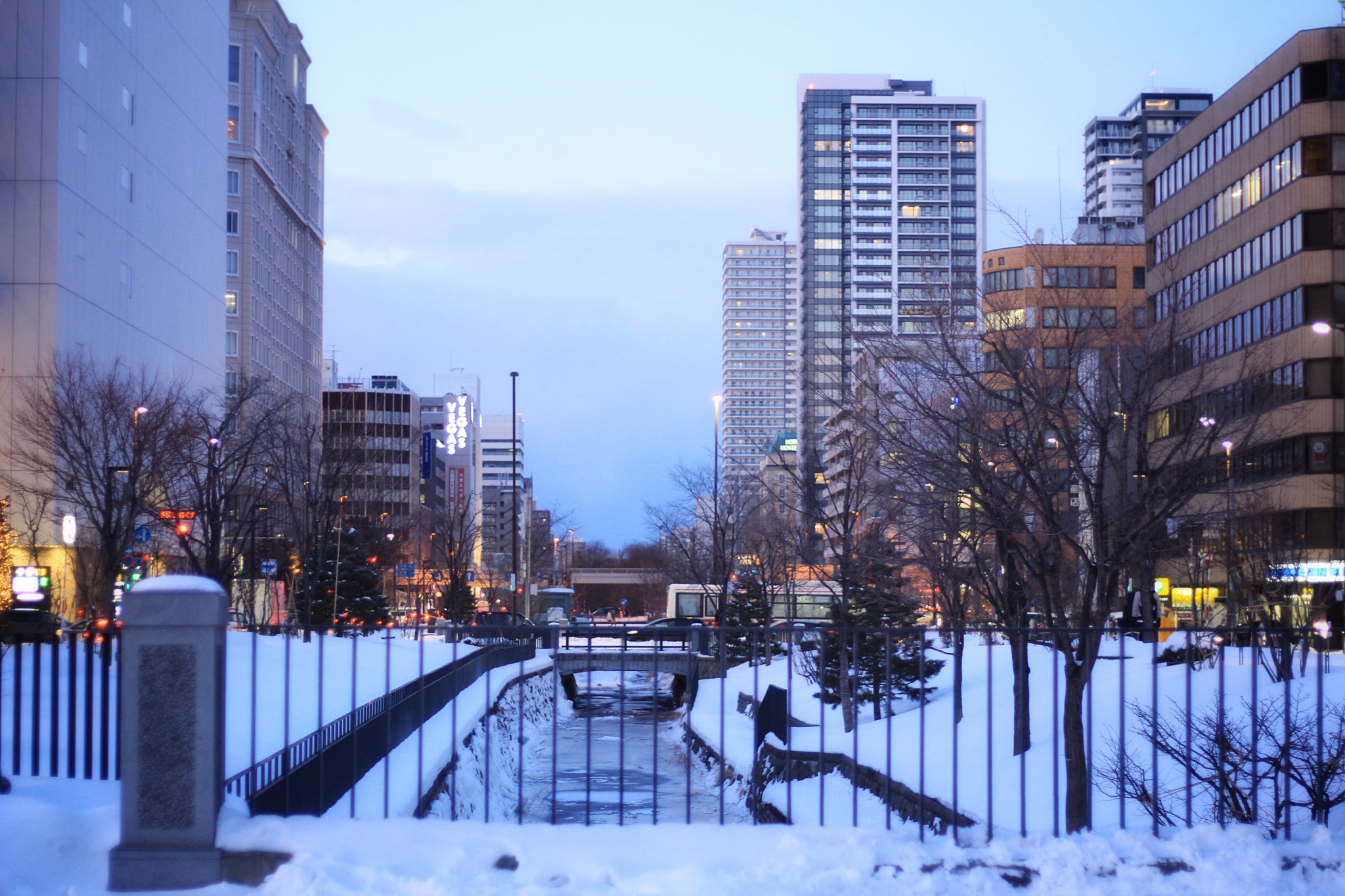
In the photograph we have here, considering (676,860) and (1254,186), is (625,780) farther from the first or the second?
(1254,186)

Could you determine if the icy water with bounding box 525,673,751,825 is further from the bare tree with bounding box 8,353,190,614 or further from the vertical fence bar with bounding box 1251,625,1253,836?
the bare tree with bounding box 8,353,190,614

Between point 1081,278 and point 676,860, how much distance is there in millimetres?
8303

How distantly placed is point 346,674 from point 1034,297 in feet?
47.9

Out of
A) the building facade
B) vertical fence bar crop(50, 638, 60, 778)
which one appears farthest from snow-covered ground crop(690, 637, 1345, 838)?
the building facade

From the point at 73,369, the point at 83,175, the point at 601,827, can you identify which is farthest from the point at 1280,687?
the point at 83,175

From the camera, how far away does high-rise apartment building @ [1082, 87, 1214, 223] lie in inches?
7190

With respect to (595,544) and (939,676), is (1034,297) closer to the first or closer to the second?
(939,676)

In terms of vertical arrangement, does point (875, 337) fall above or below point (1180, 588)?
above

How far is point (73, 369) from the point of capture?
114 feet

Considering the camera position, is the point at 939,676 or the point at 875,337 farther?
the point at 939,676

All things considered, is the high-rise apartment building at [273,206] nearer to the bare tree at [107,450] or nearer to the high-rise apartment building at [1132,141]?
the bare tree at [107,450]

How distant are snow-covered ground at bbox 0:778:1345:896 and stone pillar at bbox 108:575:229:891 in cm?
19

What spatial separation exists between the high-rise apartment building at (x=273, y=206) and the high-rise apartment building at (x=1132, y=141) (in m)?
113

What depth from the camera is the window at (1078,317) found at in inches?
474
